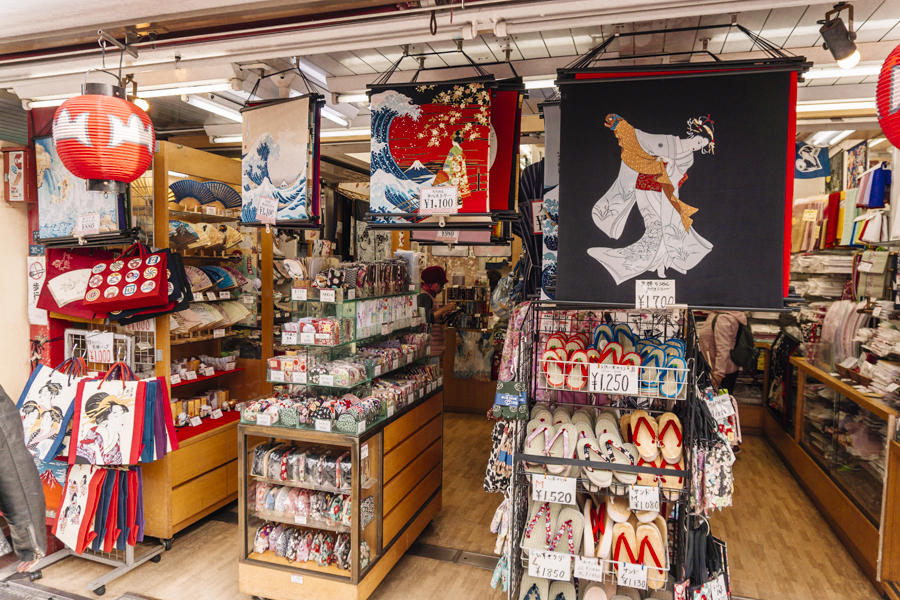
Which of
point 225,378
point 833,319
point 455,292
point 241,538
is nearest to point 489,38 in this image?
point 241,538

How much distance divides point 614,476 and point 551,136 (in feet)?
5.74

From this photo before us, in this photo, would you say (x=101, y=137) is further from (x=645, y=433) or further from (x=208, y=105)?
(x=645, y=433)

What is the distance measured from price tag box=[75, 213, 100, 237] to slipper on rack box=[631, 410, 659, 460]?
140 inches

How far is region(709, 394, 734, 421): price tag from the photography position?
2.45m

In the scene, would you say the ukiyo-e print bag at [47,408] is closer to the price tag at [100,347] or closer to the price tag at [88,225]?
the price tag at [100,347]

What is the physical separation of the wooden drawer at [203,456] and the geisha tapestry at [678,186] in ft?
9.99

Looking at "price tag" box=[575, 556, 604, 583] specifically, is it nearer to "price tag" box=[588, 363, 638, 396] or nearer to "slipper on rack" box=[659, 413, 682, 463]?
"slipper on rack" box=[659, 413, 682, 463]

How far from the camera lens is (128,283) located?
11.4 ft

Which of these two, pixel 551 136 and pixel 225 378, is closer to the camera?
pixel 551 136

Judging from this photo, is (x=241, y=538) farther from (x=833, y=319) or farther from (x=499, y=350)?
(x=833, y=319)

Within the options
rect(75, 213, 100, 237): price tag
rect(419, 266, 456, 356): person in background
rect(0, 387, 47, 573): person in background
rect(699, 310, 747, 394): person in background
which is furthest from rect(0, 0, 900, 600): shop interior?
rect(0, 387, 47, 573): person in background

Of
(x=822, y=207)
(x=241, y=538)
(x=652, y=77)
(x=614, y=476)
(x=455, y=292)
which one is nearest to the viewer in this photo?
(x=652, y=77)

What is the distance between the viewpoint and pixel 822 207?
5.72 metres

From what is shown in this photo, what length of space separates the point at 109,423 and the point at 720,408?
3514 mm
